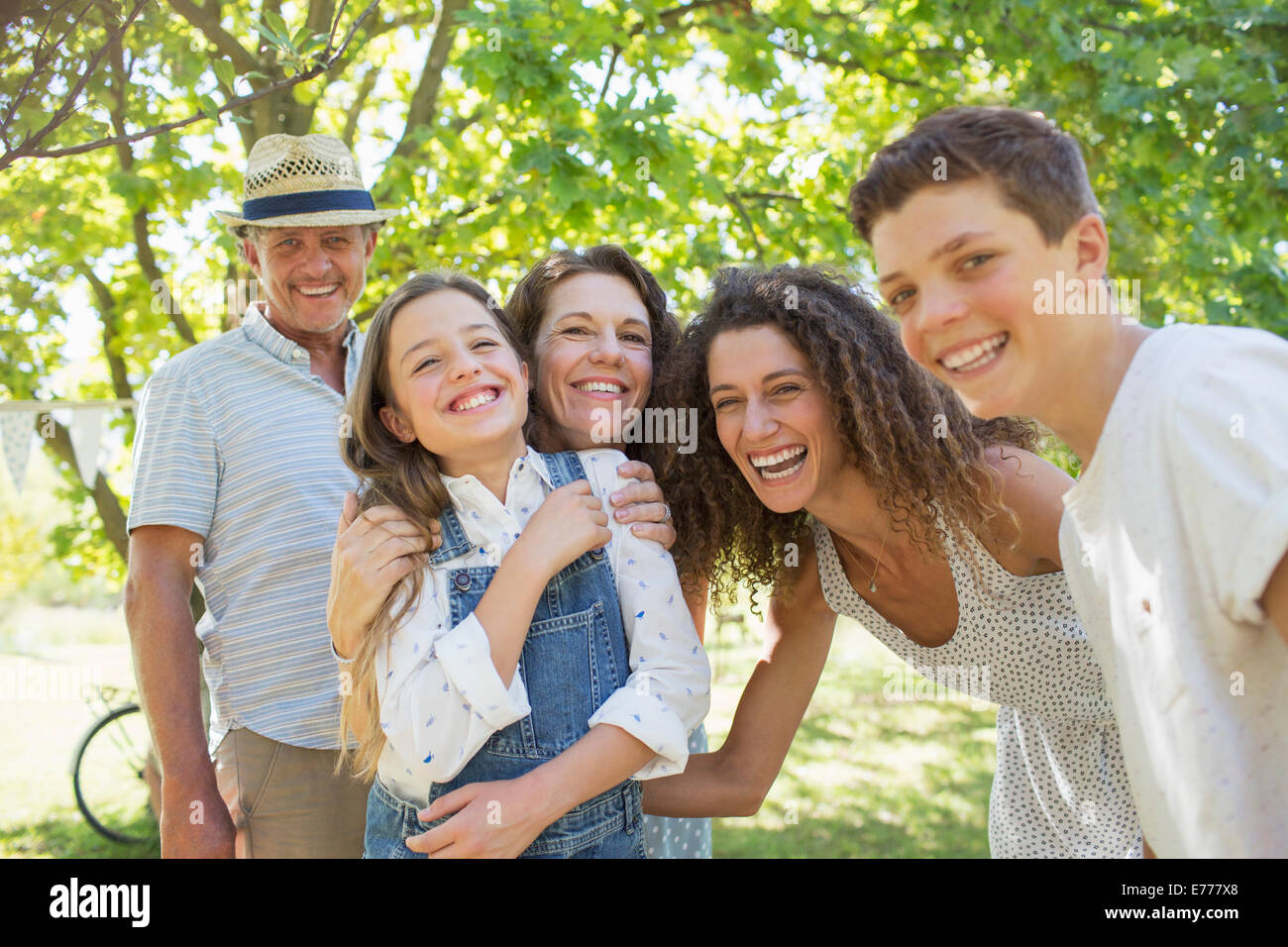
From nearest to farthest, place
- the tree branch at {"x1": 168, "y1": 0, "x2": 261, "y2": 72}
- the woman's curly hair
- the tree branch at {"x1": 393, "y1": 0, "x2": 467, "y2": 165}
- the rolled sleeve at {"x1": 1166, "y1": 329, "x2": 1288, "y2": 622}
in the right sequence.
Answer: the rolled sleeve at {"x1": 1166, "y1": 329, "x2": 1288, "y2": 622} → the woman's curly hair → the tree branch at {"x1": 168, "y1": 0, "x2": 261, "y2": 72} → the tree branch at {"x1": 393, "y1": 0, "x2": 467, "y2": 165}

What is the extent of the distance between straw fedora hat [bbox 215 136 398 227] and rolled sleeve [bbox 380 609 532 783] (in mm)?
1830

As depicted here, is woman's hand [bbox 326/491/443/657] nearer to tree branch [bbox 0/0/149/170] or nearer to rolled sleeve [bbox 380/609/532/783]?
rolled sleeve [bbox 380/609/532/783]

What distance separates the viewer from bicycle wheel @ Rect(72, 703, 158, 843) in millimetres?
7242

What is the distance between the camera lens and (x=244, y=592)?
9.55 ft

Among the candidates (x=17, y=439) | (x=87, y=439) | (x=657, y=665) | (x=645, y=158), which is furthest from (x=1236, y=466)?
(x=17, y=439)

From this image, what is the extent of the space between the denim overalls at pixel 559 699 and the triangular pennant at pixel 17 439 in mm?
4891

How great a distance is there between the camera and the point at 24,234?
16.3 feet

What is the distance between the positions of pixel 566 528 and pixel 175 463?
1.40 m

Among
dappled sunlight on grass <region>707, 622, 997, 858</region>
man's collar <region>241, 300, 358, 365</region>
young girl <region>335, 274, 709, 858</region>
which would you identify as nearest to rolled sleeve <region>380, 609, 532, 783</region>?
young girl <region>335, 274, 709, 858</region>

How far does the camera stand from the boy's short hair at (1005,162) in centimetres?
158

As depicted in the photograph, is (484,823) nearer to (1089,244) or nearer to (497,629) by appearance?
(497,629)

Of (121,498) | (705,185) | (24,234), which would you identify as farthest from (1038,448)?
(121,498)

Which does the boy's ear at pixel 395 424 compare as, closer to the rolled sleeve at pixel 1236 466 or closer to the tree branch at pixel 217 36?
the rolled sleeve at pixel 1236 466

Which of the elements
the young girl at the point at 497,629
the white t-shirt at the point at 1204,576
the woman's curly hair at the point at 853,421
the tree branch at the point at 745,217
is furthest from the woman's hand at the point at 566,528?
the tree branch at the point at 745,217
